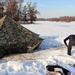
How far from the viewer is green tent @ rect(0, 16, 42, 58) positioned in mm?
8883

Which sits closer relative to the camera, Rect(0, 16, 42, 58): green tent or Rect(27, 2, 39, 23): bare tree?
Rect(0, 16, 42, 58): green tent

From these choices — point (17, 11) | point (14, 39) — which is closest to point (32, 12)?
point (17, 11)

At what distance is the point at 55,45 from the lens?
11.0m

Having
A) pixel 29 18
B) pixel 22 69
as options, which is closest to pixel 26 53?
pixel 22 69

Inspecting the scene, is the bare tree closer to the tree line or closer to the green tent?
the tree line

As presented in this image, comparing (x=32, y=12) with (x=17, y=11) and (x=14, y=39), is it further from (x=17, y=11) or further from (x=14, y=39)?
(x=14, y=39)

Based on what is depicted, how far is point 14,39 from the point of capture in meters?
9.12

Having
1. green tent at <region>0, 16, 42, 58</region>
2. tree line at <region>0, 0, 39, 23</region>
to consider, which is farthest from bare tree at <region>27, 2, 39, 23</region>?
green tent at <region>0, 16, 42, 58</region>

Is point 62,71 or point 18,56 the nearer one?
point 62,71

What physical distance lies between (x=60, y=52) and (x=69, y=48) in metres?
0.53

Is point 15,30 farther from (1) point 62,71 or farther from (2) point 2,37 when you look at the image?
(1) point 62,71

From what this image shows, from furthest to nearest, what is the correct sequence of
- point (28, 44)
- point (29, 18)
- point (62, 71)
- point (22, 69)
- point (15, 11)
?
point (29, 18) → point (15, 11) → point (28, 44) → point (22, 69) → point (62, 71)

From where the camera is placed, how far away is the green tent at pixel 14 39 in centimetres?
888

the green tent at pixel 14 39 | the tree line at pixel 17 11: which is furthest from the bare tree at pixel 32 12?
the green tent at pixel 14 39
